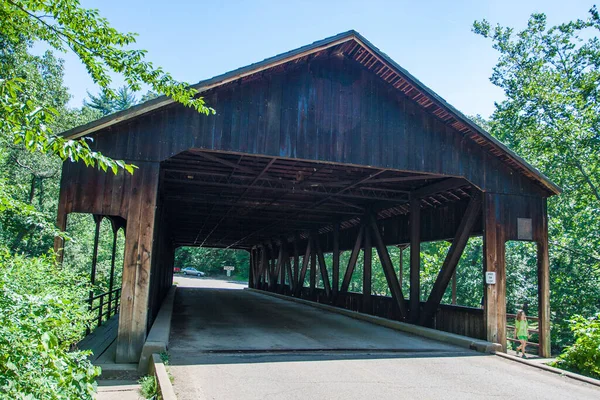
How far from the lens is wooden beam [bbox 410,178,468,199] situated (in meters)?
12.5

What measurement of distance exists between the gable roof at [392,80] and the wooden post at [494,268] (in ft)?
3.70

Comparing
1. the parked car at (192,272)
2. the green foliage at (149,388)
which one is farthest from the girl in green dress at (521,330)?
the parked car at (192,272)

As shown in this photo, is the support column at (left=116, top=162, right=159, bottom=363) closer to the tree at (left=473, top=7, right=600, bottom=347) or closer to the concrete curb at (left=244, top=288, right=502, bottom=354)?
the concrete curb at (left=244, top=288, right=502, bottom=354)

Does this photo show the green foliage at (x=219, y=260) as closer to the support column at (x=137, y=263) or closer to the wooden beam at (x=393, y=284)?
the wooden beam at (x=393, y=284)

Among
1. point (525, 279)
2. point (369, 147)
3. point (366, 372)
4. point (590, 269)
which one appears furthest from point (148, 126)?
point (525, 279)

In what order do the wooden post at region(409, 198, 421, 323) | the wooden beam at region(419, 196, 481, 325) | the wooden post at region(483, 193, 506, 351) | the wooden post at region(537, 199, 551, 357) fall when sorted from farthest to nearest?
the wooden post at region(409, 198, 421, 323)
the wooden beam at region(419, 196, 481, 325)
the wooden post at region(537, 199, 551, 357)
the wooden post at region(483, 193, 506, 351)

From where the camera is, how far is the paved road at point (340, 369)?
6.91m

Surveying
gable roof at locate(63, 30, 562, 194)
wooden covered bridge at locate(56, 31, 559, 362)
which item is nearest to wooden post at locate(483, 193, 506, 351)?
wooden covered bridge at locate(56, 31, 559, 362)

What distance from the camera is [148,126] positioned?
9.29m

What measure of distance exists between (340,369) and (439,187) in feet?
22.4

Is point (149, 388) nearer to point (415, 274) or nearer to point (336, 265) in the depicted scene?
point (415, 274)

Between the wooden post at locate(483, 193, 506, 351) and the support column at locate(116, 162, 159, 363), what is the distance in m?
7.23

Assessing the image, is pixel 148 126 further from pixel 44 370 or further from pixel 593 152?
pixel 593 152

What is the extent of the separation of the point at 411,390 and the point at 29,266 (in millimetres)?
5416
